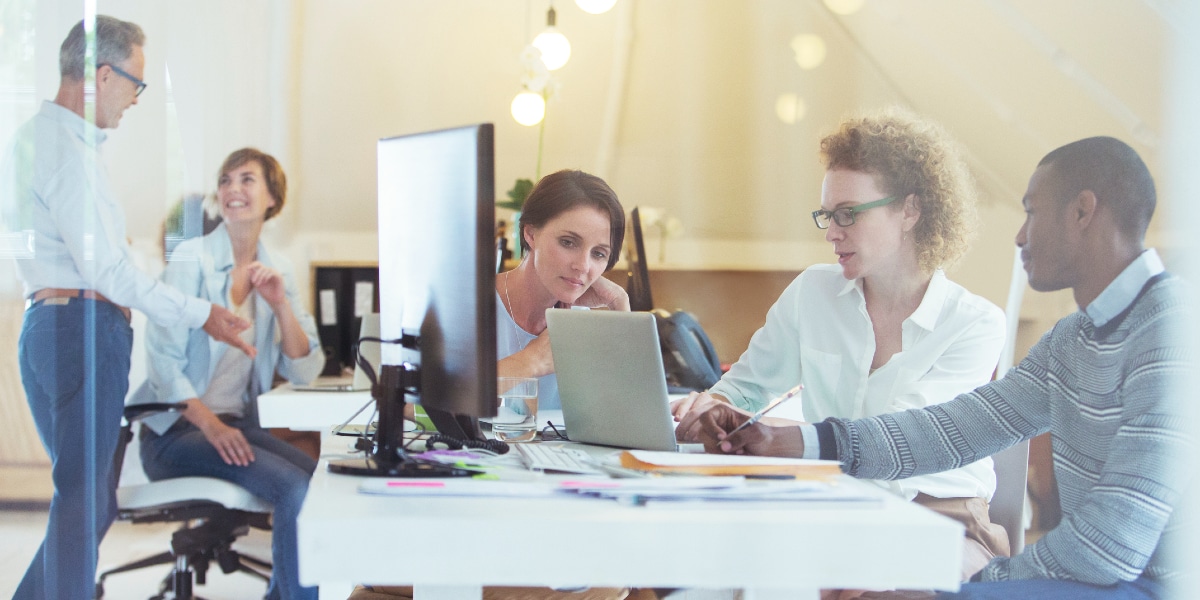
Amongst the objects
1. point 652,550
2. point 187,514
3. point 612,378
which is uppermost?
point 612,378

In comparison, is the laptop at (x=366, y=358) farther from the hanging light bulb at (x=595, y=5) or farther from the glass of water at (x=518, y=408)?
the hanging light bulb at (x=595, y=5)

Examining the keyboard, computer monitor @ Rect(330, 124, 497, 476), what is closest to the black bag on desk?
the keyboard

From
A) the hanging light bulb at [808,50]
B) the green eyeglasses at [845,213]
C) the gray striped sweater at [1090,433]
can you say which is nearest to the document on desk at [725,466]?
the gray striped sweater at [1090,433]

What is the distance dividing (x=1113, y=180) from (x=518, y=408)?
0.89m

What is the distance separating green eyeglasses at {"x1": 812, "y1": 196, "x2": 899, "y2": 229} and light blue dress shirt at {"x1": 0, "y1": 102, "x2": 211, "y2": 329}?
5.26ft

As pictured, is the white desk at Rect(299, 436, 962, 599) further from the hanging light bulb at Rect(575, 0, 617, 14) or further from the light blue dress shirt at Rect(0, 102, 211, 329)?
the hanging light bulb at Rect(575, 0, 617, 14)

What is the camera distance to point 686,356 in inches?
106

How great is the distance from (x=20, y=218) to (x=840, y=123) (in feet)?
5.85

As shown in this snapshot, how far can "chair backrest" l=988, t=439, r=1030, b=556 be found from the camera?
1.54 meters

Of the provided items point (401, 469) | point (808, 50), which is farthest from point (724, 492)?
point (808, 50)

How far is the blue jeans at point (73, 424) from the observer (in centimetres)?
222

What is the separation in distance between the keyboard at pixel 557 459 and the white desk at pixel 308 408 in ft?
3.84

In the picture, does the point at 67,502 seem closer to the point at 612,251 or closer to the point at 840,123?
the point at 612,251

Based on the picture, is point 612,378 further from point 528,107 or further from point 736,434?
point 528,107
